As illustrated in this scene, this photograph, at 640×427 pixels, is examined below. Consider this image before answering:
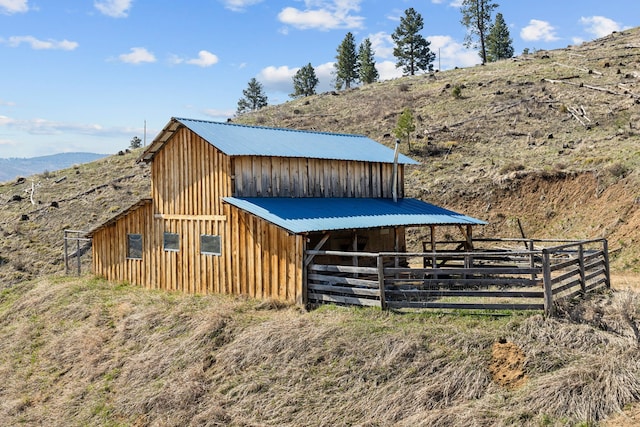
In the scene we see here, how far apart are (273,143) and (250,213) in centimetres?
524

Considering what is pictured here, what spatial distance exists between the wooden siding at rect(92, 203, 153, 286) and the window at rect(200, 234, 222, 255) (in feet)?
11.4

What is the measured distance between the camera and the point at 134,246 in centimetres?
2377

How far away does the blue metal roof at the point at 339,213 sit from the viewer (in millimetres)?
17984

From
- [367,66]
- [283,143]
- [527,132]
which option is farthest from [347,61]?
[283,143]

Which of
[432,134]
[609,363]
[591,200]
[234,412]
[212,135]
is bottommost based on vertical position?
[234,412]

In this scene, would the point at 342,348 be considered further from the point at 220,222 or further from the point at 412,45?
the point at 412,45

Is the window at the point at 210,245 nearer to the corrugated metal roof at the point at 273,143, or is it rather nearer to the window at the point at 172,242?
the window at the point at 172,242

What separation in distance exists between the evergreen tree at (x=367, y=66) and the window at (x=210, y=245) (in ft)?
204

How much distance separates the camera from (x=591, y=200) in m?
30.5

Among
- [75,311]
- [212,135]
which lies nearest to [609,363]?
[212,135]

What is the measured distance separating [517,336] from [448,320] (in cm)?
180

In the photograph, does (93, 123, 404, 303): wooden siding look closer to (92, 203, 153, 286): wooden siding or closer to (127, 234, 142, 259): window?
(92, 203, 153, 286): wooden siding

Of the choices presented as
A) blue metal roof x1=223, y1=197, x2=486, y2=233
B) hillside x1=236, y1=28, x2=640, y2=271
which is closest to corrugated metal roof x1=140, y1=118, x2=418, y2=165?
blue metal roof x1=223, y1=197, x2=486, y2=233

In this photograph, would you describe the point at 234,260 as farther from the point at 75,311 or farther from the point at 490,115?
the point at 490,115
